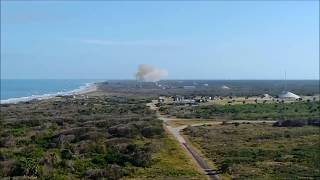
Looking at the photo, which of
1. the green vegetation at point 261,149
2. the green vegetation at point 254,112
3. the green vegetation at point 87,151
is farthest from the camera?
the green vegetation at point 254,112

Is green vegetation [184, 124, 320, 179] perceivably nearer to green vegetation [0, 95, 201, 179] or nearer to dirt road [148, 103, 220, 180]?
dirt road [148, 103, 220, 180]

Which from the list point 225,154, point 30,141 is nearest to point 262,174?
point 225,154

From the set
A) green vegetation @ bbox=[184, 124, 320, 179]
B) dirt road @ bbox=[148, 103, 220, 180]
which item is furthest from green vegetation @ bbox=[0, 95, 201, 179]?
green vegetation @ bbox=[184, 124, 320, 179]

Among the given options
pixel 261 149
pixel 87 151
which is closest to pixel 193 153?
pixel 261 149

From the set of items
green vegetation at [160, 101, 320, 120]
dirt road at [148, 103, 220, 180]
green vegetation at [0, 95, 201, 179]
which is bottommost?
green vegetation at [160, 101, 320, 120]

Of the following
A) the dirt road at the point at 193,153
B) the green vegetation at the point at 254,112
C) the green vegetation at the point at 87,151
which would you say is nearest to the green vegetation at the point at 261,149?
the dirt road at the point at 193,153

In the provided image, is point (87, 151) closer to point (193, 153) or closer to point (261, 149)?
point (193, 153)

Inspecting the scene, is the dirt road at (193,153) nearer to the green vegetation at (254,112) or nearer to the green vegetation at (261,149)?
the green vegetation at (261,149)
